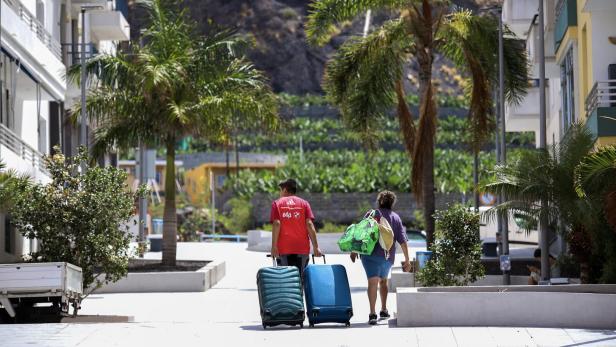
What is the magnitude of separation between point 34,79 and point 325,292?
18321 millimetres

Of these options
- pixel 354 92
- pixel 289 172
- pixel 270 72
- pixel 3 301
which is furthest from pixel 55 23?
pixel 270 72

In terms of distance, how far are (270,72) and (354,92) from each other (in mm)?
106692

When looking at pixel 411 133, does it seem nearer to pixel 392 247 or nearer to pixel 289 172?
pixel 392 247

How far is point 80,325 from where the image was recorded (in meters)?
18.2

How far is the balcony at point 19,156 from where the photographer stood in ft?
100

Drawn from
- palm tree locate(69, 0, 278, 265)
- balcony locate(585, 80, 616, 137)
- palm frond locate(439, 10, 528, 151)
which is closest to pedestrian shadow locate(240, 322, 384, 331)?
balcony locate(585, 80, 616, 137)

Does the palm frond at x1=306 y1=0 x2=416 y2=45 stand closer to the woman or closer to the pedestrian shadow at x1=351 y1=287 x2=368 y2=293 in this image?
the pedestrian shadow at x1=351 y1=287 x2=368 y2=293

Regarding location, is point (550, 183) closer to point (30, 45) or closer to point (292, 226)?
point (292, 226)

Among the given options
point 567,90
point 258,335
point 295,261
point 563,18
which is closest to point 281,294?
point 258,335

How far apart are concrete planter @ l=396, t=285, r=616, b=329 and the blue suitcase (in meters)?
0.72

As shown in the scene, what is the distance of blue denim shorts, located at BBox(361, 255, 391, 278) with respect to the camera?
18172mm

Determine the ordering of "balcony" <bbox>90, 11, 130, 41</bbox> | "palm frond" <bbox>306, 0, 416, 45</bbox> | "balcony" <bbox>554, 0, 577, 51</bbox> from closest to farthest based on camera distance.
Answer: "balcony" <bbox>554, 0, 577, 51</bbox>
"palm frond" <bbox>306, 0, 416, 45</bbox>
"balcony" <bbox>90, 11, 130, 41</bbox>

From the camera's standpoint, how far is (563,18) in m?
32.2

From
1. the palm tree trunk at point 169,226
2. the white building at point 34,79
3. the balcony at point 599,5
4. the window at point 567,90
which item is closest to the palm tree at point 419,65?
the window at point 567,90
